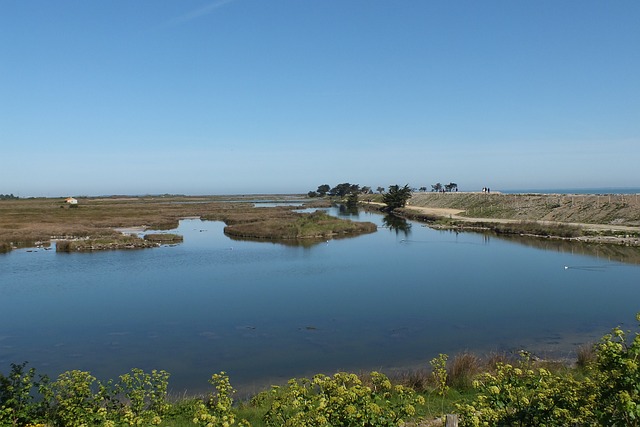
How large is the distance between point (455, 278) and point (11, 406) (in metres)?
25.0

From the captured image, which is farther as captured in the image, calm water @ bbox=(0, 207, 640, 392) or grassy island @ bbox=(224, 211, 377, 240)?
grassy island @ bbox=(224, 211, 377, 240)

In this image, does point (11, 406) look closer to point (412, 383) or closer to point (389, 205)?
point (412, 383)

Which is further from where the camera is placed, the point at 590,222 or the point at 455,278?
the point at 590,222

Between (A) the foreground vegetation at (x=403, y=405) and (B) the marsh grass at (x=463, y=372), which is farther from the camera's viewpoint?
(B) the marsh grass at (x=463, y=372)

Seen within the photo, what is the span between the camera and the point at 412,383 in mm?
11070

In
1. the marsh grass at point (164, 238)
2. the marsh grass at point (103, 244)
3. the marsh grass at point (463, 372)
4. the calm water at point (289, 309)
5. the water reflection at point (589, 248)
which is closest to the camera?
the marsh grass at point (463, 372)

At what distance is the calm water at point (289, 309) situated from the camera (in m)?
15.8

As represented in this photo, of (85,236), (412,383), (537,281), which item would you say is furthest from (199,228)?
(412,383)

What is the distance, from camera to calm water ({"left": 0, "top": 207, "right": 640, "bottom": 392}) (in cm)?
1583

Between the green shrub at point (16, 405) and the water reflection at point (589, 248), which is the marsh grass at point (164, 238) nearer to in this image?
the water reflection at point (589, 248)

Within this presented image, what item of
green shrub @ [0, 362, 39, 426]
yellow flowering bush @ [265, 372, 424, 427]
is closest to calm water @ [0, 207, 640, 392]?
green shrub @ [0, 362, 39, 426]

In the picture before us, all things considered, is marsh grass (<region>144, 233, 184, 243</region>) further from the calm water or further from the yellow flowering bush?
the yellow flowering bush

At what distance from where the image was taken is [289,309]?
72.5 ft

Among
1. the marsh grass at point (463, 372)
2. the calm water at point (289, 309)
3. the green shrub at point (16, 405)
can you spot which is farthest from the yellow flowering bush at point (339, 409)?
the calm water at point (289, 309)
